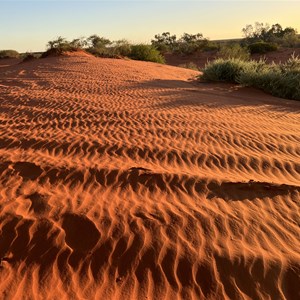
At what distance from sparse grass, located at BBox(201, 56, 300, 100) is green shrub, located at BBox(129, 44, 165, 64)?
38.2 ft

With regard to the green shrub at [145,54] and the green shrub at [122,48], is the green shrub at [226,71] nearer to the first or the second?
the green shrub at [145,54]

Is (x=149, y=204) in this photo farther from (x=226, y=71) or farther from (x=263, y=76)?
(x=226, y=71)

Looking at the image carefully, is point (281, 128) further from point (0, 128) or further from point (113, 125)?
point (0, 128)

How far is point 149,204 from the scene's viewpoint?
4.91 meters

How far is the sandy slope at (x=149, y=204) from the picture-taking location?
3.60m

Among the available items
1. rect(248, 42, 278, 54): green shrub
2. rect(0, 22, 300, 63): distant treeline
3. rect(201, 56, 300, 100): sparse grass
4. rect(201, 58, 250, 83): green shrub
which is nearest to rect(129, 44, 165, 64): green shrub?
rect(0, 22, 300, 63): distant treeline

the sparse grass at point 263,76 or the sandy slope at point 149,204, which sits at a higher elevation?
the sandy slope at point 149,204

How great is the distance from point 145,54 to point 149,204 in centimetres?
2468

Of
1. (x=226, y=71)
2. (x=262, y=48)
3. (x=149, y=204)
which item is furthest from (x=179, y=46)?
(x=149, y=204)

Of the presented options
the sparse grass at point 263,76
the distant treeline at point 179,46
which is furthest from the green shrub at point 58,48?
the sparse grass at point 263,76

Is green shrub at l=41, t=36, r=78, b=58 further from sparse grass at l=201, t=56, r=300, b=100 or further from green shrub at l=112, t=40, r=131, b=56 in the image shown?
sparse grass at l=201, t=56, r=300, b=100

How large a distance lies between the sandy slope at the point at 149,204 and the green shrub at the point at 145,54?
18905 millimetres

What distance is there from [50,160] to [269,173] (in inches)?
146

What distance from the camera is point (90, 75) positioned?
16.9 metres
